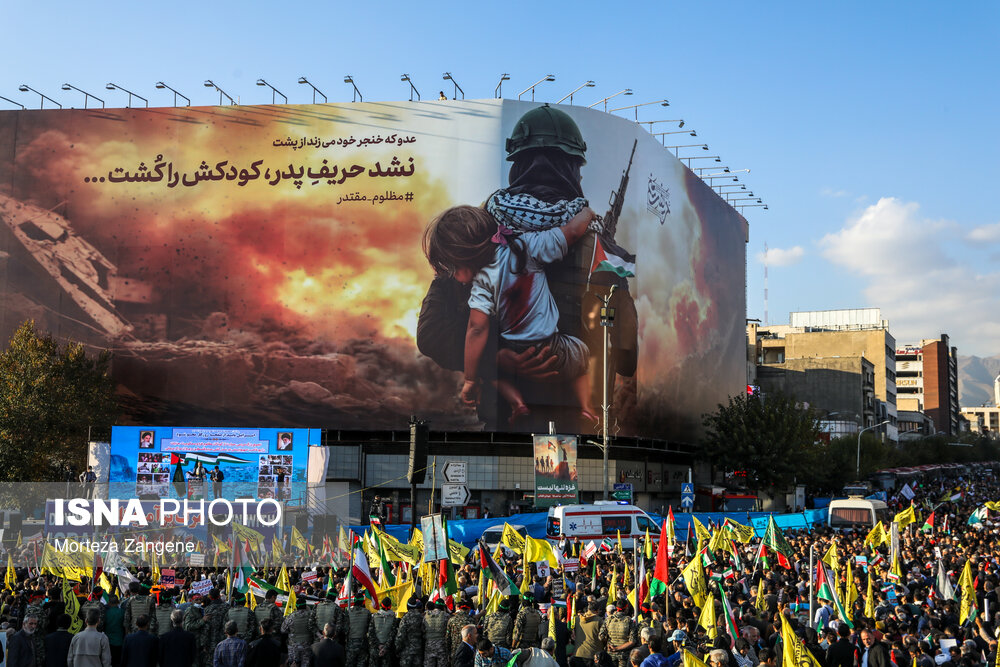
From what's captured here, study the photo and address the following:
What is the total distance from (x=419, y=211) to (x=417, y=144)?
374 cm

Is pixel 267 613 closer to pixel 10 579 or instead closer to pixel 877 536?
pixel 10 579

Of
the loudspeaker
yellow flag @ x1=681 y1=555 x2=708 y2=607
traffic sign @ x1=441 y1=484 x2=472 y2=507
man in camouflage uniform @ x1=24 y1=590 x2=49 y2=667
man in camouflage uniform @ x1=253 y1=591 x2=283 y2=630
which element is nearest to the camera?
man in camouflage uniform @ x1=24 y1=590 x2=49 y2=667

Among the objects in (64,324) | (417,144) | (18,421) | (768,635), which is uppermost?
(417,144)

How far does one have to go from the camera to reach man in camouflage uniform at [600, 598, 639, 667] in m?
12.5

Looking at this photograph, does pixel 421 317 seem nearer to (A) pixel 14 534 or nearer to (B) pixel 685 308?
(B) pixel 685 308

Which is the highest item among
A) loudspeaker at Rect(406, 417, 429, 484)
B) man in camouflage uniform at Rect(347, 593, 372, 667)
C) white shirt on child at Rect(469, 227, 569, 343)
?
white shirt on child at Rect(469, 227, 569, 343)

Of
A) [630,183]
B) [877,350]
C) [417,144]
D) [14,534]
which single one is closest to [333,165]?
[417,144]

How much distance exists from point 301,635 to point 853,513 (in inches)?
1402

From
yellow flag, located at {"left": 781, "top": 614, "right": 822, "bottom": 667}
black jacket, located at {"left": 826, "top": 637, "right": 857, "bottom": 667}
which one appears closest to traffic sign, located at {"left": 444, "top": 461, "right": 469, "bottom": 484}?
black jacket, located at {"left": 826, "top": 637, "right": 857, "bottom": 667}

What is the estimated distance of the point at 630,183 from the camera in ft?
192

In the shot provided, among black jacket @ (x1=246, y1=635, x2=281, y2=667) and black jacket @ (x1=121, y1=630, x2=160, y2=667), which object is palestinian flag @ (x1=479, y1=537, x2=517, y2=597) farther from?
black jacket @ (x1=121, y1=630, x2=160, y2=667)

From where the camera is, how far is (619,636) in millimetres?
12578

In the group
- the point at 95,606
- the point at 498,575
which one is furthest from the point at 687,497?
the point at 95,606

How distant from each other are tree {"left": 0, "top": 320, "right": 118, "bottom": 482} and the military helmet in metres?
23.7
